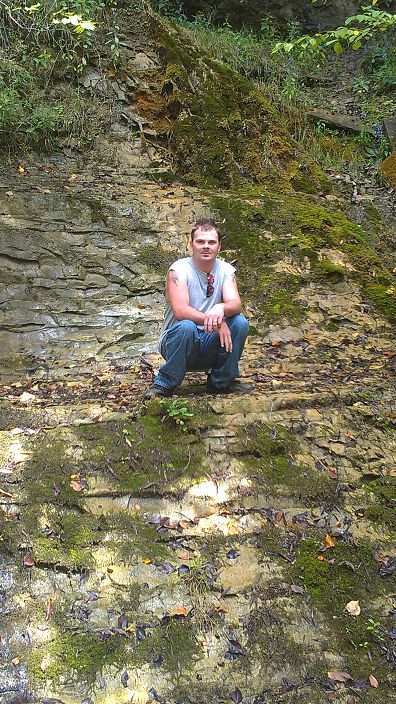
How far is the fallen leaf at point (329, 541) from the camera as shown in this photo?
3.20 m

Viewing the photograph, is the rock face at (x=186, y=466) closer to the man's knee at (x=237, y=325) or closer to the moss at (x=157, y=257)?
the moss at (x=157, y=257)

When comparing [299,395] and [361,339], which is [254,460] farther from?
[361,339]

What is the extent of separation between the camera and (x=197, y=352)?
12.6ft

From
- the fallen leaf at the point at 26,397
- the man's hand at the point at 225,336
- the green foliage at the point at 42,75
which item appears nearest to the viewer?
the man's hand at the point at 225,336

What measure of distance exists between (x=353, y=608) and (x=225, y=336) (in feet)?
5.67

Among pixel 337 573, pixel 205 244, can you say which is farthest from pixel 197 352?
pixel 337 573

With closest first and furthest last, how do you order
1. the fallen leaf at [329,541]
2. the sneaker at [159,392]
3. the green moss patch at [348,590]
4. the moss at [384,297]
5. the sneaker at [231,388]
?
1. the green moss patch at [348,590]
2. the fallen leaf at [329,541]
3. the sneaker at [159,392]
4. the sneaker at [231,388]
5. the moss at [384,297]

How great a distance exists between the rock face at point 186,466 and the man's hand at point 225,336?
479 millimetres

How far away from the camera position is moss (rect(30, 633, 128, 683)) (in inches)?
100

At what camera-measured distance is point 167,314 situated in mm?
3914

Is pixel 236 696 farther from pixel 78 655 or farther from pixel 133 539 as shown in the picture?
pixel 133 539

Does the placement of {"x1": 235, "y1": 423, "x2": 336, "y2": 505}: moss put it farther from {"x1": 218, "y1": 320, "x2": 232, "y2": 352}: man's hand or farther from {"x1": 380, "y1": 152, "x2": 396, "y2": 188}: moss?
{"x1": 380, "y1": 152, "x2": 396, "y2": 188}: moss

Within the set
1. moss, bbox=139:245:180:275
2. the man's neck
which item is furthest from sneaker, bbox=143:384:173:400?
moss, bbox=139:245:180:275

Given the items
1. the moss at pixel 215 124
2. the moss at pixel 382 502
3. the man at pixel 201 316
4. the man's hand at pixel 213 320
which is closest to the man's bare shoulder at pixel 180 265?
the man at pixel 201 316
